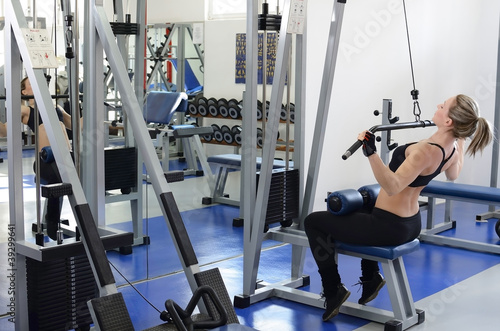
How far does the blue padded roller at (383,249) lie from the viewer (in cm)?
356

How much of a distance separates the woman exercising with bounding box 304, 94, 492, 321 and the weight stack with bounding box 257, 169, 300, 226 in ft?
1.14

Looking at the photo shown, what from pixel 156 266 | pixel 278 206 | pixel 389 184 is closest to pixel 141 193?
pixel 156 266

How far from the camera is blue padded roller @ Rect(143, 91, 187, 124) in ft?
14.3

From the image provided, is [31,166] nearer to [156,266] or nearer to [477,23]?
[156,266]

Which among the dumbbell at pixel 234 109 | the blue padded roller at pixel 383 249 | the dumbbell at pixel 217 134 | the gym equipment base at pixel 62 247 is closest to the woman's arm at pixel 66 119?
the gym equipment base at pixel 62 247

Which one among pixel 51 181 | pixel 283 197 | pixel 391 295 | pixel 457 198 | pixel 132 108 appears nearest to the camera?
pixel 132 108

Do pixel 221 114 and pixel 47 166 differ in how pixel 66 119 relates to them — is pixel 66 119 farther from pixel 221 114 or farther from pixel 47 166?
pixel 221 114

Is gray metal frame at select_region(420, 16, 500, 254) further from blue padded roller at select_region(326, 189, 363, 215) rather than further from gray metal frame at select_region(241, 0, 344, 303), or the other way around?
blue padded roller at select_region(326, 189, 363, 215)

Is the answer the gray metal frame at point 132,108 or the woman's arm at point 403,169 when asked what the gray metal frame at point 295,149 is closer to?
the woman's arm at point 403,169

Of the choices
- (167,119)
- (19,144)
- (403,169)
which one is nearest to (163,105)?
(167,119)

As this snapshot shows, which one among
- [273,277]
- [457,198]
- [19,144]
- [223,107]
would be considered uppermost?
[223,107]

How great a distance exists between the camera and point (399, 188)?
3.44 metres

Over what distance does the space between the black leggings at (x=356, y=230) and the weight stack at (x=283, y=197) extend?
1.14ft

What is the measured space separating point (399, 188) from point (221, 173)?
5.34ft
